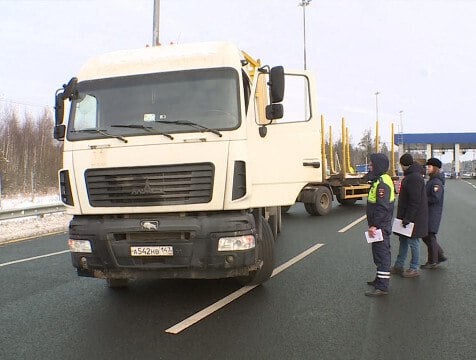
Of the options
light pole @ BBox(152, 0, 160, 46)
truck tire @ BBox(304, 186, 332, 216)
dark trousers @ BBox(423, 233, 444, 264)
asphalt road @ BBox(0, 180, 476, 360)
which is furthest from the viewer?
light pole @ BBox(152, 0, 160, 46)

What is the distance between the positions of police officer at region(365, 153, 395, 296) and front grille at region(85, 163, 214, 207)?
2.19 meters

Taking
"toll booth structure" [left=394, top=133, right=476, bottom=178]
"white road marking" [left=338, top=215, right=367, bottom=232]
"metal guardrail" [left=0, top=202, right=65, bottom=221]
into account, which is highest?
"toll booth structure" [left=394, top=133, right=476, bottom=178]

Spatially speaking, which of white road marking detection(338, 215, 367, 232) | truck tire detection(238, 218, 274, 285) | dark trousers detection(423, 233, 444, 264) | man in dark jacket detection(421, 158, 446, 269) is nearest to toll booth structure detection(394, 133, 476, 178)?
white road marking detection(338, 215, 367, 232)

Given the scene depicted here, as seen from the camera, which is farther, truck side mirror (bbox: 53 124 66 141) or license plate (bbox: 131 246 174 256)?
truck side mirror (bbox: 53 124 66 141)

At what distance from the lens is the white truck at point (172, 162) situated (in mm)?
4672

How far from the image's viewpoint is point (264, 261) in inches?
219

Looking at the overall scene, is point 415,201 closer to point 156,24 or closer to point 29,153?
point 156,24

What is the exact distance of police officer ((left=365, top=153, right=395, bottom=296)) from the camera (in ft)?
17.8

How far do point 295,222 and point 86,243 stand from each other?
8.88 metres

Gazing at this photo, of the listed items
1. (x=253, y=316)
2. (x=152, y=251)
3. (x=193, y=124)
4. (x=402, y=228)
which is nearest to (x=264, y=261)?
(x=253, y=316)

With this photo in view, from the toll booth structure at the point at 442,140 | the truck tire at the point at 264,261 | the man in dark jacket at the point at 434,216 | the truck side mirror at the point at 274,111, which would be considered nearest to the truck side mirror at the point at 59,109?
the truck side mirror at the point at 274,111

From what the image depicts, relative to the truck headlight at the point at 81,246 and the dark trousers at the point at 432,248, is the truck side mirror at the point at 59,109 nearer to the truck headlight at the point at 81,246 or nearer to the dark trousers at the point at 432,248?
the truck headlight at the point at 81,246

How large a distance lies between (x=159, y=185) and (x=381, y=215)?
2.75 metres

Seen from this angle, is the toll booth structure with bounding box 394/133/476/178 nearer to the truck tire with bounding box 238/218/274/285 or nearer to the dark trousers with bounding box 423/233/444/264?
the dark trousers with bounding box 423/233/444/264
